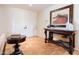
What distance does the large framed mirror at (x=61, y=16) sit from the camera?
188cm

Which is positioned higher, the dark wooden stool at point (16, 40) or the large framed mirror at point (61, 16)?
the large framed mirror at point (61, 16)

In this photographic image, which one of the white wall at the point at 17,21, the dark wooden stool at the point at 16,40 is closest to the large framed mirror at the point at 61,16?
the white wall at the point at 17,21

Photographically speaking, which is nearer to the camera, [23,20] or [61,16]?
[23,20]

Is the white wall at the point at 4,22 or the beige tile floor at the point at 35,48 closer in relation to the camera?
the white wall at the point at 4,22

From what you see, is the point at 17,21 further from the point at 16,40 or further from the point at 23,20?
the point at 16,40

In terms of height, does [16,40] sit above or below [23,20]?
below

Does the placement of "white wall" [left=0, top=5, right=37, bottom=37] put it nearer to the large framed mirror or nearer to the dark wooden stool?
the dark wooden stool

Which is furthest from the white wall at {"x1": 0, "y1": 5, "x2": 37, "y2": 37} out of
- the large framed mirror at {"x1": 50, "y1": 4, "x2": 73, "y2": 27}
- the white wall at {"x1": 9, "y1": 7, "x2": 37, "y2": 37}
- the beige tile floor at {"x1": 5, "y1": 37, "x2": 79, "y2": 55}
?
the large framed mirror at {"x1": 50, "y1": 4, "x2": 73, "y2": 27}

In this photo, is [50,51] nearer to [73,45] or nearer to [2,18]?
[73,45]

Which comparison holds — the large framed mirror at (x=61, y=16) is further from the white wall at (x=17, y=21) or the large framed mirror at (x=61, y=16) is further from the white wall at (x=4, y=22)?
the white wall at (x=4, y=22)

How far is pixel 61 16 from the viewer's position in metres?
2.00

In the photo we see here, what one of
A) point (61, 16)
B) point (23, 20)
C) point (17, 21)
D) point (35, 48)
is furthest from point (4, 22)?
point (61, 16)

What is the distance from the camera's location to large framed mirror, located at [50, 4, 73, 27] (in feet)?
6.17
